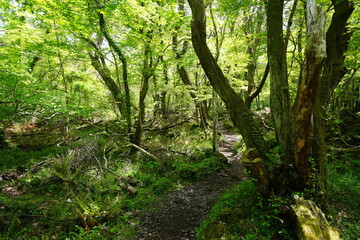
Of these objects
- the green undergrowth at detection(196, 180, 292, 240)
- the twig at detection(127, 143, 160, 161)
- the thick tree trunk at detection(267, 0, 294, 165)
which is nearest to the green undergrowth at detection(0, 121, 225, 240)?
the twig at detection(127, 143, 160, 161)

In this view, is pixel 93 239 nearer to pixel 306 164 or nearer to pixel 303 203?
pixel 303 203

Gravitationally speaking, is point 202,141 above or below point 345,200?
below

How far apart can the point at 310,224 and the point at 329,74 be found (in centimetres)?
277

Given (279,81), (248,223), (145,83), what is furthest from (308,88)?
(145,83)

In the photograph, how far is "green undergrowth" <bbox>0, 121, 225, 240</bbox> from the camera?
3740mm

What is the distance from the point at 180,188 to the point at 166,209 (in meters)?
1.10

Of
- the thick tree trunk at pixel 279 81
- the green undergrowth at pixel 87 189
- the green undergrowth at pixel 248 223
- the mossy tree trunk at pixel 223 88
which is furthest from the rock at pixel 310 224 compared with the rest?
the green undergrowth at pixel 87 189

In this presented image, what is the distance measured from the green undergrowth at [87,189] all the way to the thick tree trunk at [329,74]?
3.47 meters

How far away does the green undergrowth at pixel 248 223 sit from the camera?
2924 millimetres

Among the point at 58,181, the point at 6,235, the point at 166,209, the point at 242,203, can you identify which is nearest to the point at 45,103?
the point at 58,181

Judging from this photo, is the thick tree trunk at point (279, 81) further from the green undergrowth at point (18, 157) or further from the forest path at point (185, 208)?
the green undergrowth at point (18, 157)

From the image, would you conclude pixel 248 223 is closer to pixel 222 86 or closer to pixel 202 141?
pixel 222 86

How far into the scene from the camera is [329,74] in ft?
11.0

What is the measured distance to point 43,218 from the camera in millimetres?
4023
